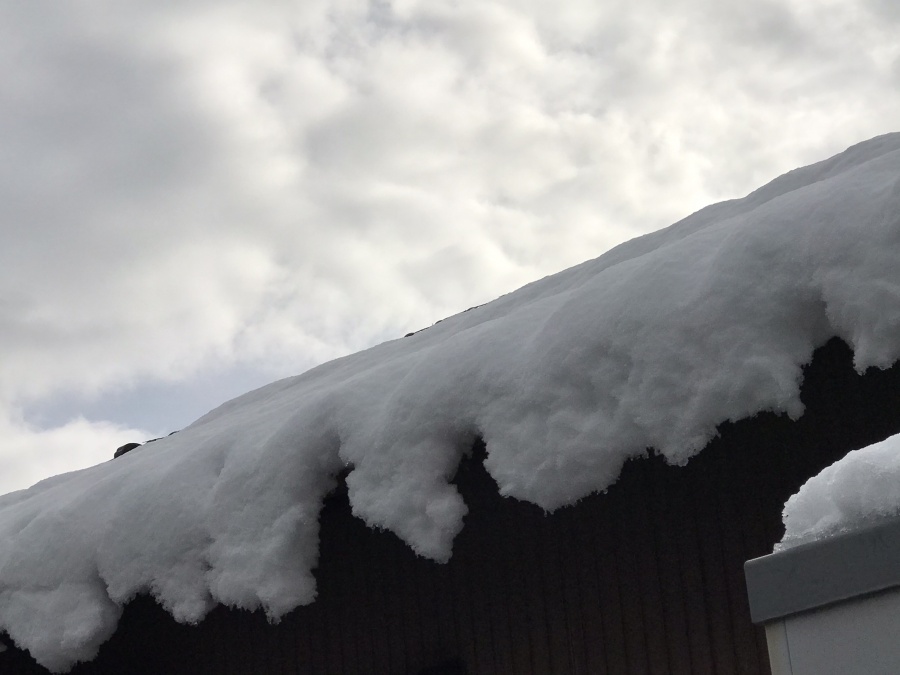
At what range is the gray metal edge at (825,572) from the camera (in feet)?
4.33

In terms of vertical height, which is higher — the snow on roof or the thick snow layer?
the snow on roof

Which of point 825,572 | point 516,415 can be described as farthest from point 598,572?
point 825,572

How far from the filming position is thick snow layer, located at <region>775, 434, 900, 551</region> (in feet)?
4.50

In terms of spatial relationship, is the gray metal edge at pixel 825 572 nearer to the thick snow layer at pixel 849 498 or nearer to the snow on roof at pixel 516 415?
the thick snow layer at pixel 849 498

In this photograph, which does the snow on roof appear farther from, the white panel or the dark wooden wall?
the white panel

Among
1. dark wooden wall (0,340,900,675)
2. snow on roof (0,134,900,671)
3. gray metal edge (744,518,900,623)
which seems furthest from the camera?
dark wooden wall (0,340,900,675)

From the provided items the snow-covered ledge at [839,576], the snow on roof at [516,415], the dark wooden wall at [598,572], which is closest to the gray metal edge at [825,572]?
the snow-covered ledge at [839,576]

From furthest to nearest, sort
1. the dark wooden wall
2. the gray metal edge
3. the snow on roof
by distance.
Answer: the dark wooden wall < the snow on roof < the gray metal edge

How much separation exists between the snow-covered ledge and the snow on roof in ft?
3.28

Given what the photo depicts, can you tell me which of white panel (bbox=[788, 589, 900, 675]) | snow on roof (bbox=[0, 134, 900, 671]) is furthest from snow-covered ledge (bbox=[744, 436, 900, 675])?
snow on roof (bbox=[0, 134, 900, 671])

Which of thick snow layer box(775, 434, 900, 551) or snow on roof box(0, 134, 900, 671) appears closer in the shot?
thick snow layer box(775, 434, 900, 551)

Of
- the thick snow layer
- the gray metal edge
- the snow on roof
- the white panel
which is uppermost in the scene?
the snow on roof

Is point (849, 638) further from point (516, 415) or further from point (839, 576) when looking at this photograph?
point (516, 415)

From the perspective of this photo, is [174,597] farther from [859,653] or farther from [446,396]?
[859,653]
